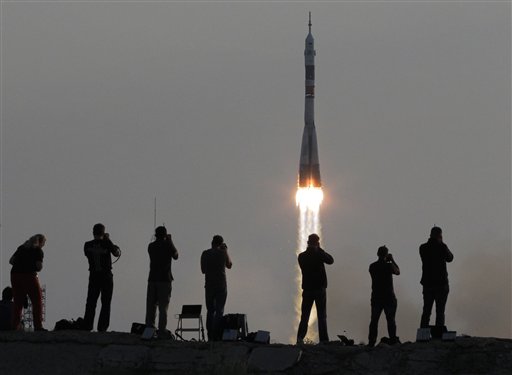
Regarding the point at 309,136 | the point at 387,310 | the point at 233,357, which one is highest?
the point at 309,136

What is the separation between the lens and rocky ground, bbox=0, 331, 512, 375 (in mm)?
30172

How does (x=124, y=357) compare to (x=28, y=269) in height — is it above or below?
below

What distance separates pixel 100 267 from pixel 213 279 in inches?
84.7

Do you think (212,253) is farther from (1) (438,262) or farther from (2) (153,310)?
(1) (438,262)

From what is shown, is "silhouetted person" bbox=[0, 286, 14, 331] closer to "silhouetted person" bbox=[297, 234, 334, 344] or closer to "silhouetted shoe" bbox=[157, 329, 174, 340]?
"silhouetted shoe" bbox=[157, 329, 174, 340]

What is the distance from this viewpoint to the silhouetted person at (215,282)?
32.2m

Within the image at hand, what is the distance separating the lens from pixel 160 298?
31906 mm

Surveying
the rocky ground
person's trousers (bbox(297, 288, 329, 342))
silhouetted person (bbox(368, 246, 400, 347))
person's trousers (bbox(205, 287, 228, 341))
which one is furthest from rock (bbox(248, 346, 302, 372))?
silhouetted person (bbox(368, 246, 400, 347))

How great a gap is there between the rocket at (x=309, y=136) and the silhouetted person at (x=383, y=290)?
46.8 metres

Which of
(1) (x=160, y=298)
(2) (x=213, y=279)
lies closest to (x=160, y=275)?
(1) (x=160, y=298)

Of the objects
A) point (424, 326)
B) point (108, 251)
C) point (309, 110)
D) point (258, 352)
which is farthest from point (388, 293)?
point (309, 110)

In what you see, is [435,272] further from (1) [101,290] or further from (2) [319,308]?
(1) [101,290]

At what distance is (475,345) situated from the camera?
3042 cm

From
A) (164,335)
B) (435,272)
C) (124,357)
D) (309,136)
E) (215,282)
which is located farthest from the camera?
(309,136)
